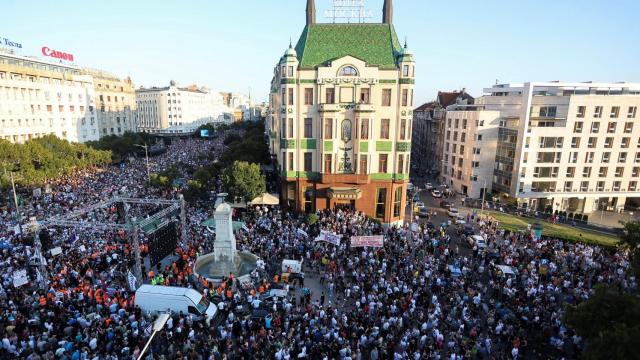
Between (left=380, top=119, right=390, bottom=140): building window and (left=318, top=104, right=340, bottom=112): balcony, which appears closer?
(left=318, top=104, right=340, bottom=112): balcony

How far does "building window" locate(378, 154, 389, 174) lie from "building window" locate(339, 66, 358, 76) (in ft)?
31.4

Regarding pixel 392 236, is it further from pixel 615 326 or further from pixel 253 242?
pixel 615 326

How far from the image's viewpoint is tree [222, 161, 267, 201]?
39.9 m

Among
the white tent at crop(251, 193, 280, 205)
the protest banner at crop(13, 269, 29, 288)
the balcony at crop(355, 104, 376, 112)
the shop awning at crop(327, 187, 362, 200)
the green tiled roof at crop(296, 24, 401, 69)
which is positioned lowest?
the protest banner at crop(13, 269, 29, 288)

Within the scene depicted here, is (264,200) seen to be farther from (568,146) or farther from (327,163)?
(568,146)

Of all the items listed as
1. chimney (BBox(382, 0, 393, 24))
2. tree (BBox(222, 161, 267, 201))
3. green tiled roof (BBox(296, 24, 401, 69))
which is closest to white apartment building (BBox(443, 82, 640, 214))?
chimney (BBox(382, 0, 393, 24))

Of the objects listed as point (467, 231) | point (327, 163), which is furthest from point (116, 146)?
point (467, 231)

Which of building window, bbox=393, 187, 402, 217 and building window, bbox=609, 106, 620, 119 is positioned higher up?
building window, bbox=609, 106, 620, 119

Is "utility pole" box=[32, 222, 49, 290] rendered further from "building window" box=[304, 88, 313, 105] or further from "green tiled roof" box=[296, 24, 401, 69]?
"green tiled roof" box=[296, 24, 401, 69]

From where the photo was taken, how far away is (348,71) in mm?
40562

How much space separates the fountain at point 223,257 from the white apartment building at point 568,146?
1821 inches

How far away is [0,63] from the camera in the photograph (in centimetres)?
6550

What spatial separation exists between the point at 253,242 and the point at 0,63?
66.3 meters

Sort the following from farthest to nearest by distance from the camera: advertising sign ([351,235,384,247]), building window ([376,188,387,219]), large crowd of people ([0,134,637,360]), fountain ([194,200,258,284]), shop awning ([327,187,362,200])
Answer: building window ([376,188,387,219]), shop awning ([327,187,362,200]), advertising sign ([351,235,384,247]), fountain ([194,200,258,284]), large crowd of people ([0,134,637,360])
